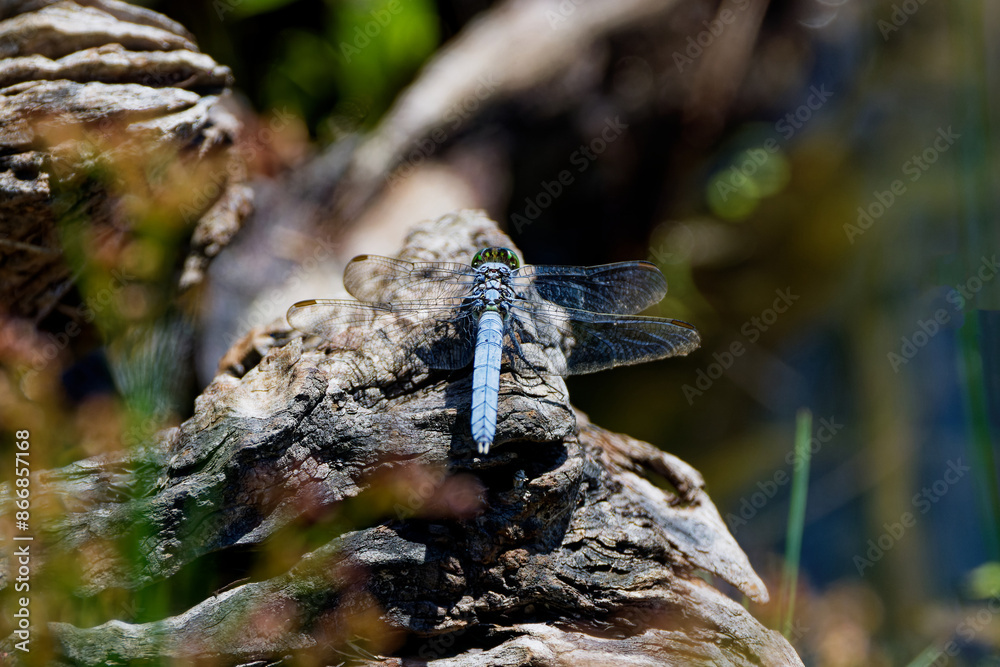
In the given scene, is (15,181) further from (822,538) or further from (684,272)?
(822,538)

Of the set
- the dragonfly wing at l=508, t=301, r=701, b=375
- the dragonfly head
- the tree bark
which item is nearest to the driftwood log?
the tree bark

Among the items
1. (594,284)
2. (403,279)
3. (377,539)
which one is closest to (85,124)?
(403,279)

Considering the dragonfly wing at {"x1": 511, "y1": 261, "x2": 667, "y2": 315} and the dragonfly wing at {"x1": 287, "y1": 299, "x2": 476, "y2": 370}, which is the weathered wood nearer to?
the dragonfly wing at {"x1": 287, "y1": 299, "x2": 476, "y2": 370}

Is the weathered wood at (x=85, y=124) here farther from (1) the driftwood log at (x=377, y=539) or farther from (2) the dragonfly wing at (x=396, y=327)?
(1) the driftwood log at (x=377, y=539)

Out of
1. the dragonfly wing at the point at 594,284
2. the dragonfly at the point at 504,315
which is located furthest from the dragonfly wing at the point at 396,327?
the dragonfly wing at the point at 594,284

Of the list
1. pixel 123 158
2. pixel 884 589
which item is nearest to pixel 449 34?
pixel 123 158

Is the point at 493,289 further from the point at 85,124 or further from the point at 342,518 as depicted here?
the point at 85,124

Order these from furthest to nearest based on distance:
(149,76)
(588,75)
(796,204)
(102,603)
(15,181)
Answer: (796,204)
(588,75)
(149,76)
(15,181)
(102,603)
